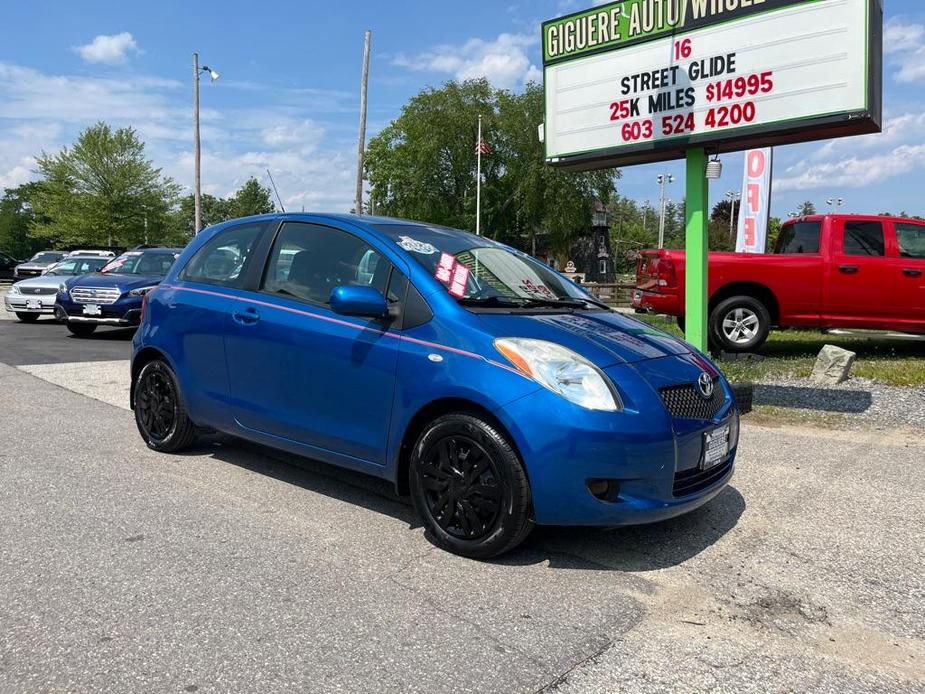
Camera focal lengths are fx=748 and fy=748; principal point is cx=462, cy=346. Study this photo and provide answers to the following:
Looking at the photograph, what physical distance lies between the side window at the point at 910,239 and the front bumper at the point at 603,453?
8936mm

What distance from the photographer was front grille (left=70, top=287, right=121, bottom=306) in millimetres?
12820

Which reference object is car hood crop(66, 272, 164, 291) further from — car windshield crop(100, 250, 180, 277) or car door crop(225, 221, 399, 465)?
car door crop(225, 221, 399, 465)

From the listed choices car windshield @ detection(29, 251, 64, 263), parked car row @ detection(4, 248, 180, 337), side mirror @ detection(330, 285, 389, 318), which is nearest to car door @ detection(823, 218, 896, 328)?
side mirror @ detection(330, 285, 389, 318)

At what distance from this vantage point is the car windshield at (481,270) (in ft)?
13.2

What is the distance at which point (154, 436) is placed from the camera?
17.9 ft

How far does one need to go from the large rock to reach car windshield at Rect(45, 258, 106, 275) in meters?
15.5

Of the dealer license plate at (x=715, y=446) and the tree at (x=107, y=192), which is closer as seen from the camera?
the dealer license plate at (x=715, y=446)

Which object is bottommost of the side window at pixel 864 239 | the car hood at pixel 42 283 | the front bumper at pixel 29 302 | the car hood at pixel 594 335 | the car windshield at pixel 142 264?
the car hood at pixel 594 335

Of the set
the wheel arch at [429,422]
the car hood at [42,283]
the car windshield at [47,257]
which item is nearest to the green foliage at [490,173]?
the car windshield at [47,257]

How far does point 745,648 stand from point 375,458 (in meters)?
1.95

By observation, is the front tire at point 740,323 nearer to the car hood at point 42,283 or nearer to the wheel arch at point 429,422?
the wheel arch at point 429,422

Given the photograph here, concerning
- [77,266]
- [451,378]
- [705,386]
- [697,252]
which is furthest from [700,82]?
[77,266]

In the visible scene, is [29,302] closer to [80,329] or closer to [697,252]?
[80,329]

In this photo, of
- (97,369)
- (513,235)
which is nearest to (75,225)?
(513,235)
